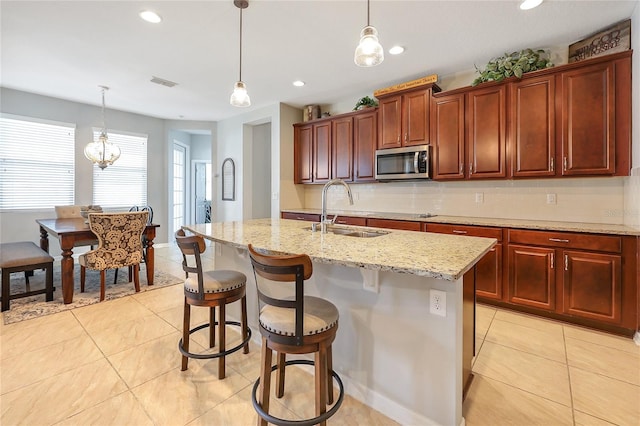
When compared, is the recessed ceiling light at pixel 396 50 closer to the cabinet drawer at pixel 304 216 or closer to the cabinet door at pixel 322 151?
the cabinet door at pixel 322 151

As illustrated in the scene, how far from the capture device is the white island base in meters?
1.38

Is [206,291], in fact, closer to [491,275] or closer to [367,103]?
→ [491,275]

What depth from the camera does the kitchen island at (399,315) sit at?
135 centimetres

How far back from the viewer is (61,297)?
3.28 m

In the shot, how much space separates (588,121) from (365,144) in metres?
2.39

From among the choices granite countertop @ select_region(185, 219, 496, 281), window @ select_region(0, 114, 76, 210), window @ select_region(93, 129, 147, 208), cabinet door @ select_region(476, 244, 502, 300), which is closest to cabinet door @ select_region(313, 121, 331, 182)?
cabinet door @ select_region(476, 244, 502, 300)

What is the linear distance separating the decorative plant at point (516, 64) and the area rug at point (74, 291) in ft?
14.9

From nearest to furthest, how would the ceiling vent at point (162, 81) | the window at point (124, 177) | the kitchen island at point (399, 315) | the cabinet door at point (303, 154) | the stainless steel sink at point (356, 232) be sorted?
1. the kitchen island at point (399, 315)
2. the stainless steel sink at point (356, 232)
3. the ceiling vent at point (162, 81)
4. the cabinet door at point (303, 154)
5. the window at point (124, 177)

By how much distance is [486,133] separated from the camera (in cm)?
321

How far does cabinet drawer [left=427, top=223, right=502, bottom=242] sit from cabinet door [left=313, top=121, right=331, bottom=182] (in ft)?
6.55

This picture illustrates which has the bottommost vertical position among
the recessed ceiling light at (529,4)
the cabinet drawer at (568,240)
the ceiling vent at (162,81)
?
the cabinet drawer at (568,240)

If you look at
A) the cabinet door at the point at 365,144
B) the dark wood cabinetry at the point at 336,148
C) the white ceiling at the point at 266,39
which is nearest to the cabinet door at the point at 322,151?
the dark wood cabinetry at the point at 336,148

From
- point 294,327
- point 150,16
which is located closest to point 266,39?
point 150,16

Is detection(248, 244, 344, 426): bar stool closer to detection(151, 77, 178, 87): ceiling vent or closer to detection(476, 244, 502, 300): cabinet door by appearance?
detection(476, 244, 502, 300): cabinet door
